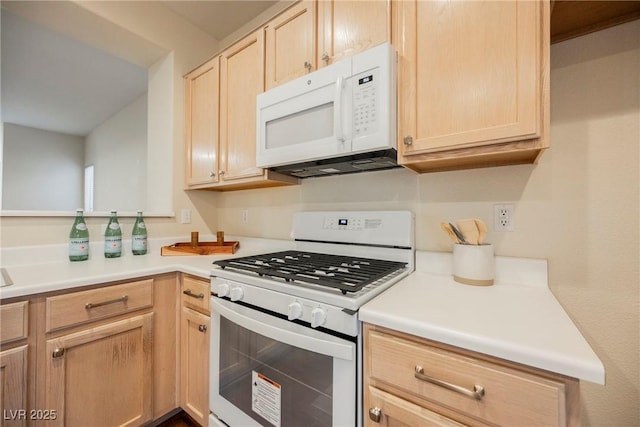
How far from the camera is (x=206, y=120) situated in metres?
1.94

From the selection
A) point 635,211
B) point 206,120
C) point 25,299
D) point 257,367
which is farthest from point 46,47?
point 635,211

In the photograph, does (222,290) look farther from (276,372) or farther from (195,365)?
(195,365)

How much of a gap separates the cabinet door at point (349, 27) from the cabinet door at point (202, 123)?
36.1 inches

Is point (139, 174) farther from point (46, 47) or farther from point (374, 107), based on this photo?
point (374, 107)

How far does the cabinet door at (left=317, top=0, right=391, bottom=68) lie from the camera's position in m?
1.15

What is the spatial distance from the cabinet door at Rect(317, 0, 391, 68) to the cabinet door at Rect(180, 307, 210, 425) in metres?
1.45

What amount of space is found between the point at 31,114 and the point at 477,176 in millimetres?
5750

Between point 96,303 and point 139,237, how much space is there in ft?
2.41

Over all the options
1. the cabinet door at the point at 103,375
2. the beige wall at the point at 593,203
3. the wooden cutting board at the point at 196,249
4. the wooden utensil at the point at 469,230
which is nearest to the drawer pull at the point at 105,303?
the cabinet door at the point at 103,375

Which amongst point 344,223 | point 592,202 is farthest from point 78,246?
point 592,202

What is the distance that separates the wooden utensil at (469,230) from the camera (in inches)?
42.3

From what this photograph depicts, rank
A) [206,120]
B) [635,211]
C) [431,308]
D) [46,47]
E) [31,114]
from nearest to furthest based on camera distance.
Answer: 1. [431,308]
2. [635,211]
3. [206,120]
4. [46,47]
5. [31,114]

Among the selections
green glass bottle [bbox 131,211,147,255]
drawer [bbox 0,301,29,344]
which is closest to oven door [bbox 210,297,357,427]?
drawer [bbox 0,301,29,344]

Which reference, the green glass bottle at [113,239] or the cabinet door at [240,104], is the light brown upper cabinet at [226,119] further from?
the green glass bottle at [113,239]
